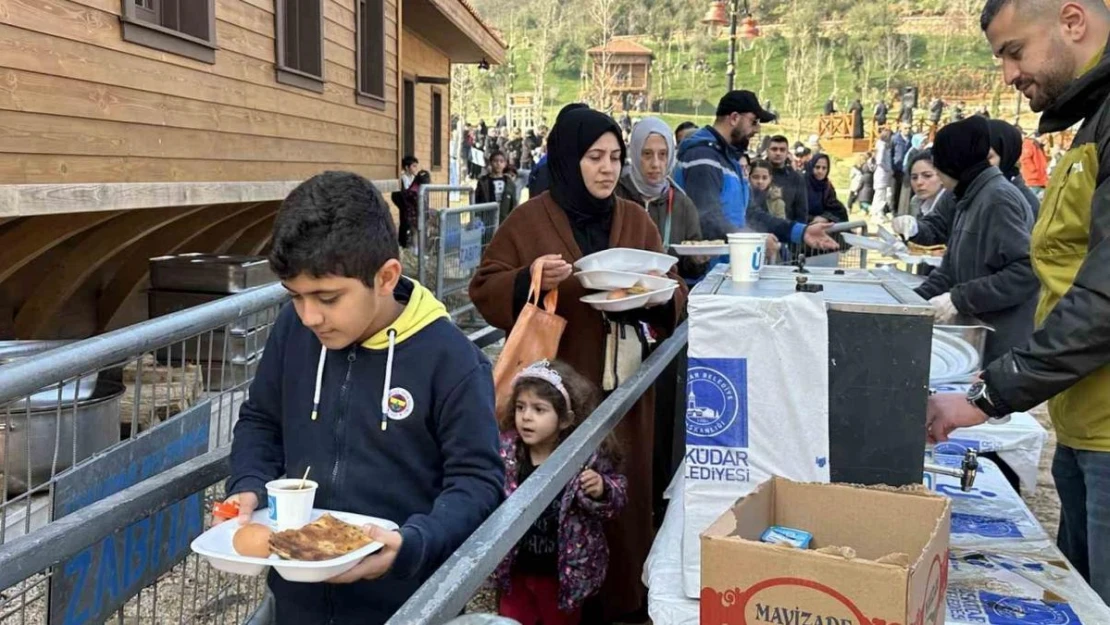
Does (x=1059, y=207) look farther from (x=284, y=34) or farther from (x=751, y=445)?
(x=284, y=34)

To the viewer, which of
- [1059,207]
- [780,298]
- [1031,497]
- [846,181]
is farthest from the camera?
[846,181]

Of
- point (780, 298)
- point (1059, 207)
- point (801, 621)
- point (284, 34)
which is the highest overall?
point (284, 34)

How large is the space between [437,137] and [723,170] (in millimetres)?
16964

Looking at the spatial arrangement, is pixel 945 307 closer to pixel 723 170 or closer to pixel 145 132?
pixel 723 170

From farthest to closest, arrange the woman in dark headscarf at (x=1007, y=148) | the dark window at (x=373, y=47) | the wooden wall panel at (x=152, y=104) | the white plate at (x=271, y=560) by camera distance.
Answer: the dark window at (x=373, y=47)
the wooden wall panel at (x=152, y=104)
the woman in dark headscarf at (x=1007, y=148)
the white plate at (x=271, y=560)

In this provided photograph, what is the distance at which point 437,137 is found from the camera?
70.5 ft

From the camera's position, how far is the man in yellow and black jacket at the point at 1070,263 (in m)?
2.09

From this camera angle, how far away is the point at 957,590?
221 cm

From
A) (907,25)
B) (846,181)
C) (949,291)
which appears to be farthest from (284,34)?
(907,25)

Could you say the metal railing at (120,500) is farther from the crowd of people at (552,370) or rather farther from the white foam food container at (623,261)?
the white foam food container at (623,261)

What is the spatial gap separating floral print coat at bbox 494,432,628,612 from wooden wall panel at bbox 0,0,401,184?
3.46m

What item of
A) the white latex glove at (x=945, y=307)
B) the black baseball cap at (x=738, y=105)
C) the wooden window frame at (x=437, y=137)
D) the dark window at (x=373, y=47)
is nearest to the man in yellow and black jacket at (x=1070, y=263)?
the white latex glove at (x=945, y=307)

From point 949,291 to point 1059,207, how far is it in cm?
212

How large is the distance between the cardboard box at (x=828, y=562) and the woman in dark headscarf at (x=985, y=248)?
230 centimetres
